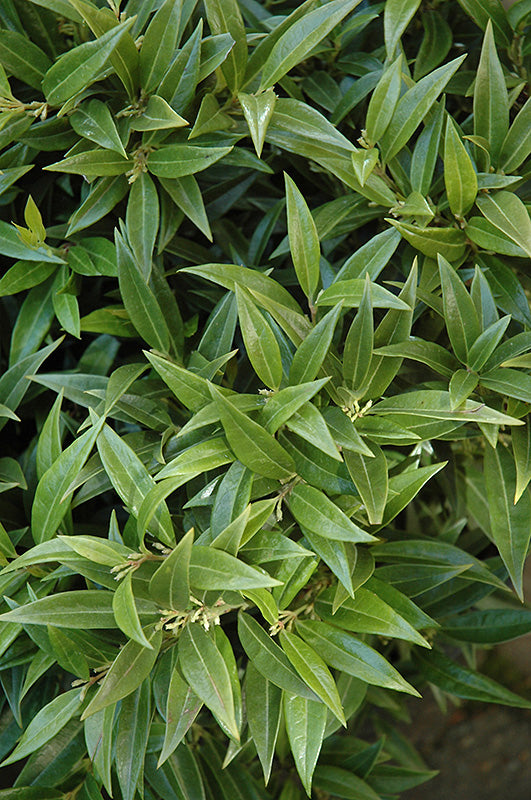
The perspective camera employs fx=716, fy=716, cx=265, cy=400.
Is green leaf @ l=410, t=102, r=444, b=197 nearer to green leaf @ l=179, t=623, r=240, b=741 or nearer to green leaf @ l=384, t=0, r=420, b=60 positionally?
green leaf @ l=384, t=0, r=420, b=60

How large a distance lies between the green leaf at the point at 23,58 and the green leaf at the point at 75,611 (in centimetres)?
52

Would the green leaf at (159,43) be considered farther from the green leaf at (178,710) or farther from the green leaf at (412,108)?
the green leaf at (178,710)

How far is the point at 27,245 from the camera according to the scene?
76 cm

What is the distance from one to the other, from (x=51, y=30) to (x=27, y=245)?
0.24 m

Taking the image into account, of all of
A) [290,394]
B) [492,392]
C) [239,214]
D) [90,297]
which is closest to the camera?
[290,394]

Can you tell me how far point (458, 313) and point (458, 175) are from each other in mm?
140

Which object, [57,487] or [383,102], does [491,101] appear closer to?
[383,102]

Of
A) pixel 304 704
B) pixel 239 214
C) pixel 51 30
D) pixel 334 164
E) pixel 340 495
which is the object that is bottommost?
pixel 304 704

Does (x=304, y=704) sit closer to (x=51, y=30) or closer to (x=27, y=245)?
(x=27, y=245)

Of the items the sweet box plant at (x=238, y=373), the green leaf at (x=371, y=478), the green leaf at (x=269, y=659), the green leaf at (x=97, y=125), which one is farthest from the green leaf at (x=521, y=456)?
the green leaf at (x=97, y=125)

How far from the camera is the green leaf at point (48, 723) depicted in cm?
66

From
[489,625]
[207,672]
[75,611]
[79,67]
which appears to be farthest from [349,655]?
[79,67]

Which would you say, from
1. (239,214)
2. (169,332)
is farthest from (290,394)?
(239,214)

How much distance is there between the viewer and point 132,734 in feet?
2.18
